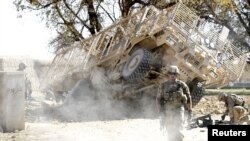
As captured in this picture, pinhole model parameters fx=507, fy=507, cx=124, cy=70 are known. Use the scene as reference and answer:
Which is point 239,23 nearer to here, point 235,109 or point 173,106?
point 235,109

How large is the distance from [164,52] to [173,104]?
A: 17.4 ft

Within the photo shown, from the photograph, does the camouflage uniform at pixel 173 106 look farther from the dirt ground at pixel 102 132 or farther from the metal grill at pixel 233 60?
the metal grill at pixel 233 60

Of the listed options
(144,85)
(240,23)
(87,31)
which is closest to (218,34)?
(144,85)

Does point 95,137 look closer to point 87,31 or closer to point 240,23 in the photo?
point 87,31

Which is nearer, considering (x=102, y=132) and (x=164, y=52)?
(x=102, y=132)

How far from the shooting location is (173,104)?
332 inches

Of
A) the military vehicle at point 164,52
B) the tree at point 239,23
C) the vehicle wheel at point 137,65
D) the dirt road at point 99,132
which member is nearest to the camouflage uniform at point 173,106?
the dirt road at point 99,132

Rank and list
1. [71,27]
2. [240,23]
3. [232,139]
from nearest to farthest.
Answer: [232,139] < [71,27] < [240,23]

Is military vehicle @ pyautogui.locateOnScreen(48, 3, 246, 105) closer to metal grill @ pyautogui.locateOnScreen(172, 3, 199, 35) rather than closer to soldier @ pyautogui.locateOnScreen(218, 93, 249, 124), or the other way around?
metal grill @ pyautogui.locateOnScreen(172, 3, 199, 35)

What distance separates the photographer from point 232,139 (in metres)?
6.76

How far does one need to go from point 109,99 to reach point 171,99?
6356 mm

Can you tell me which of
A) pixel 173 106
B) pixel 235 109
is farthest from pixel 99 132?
pixel 235 109

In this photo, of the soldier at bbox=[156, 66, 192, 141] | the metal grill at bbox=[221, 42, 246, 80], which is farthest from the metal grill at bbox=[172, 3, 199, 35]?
the soldier at bbox=[156, 66, 192, 141]

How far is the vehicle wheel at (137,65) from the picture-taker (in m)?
13.4
